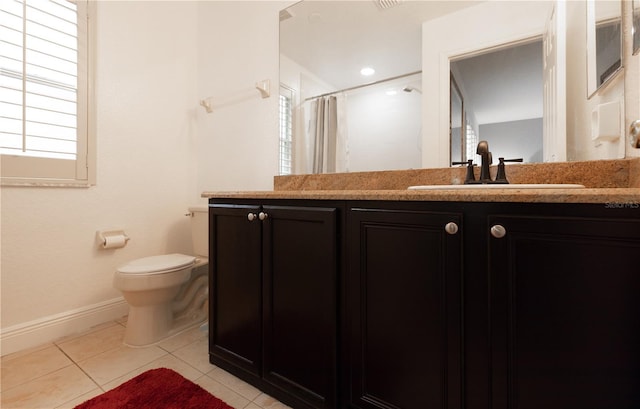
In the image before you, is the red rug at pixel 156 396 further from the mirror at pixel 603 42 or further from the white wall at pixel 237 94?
Result: the mirror at pixel 603 42

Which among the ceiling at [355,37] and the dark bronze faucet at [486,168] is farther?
the ceiling at [355,37]

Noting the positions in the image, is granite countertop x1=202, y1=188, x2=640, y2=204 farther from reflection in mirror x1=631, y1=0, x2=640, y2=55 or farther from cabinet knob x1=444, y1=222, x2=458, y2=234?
reflection in mirror x1=631, y1=0, x2=640, y2=55

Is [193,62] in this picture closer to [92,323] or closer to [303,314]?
[92,323]

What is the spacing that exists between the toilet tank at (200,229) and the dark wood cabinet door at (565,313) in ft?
5.84

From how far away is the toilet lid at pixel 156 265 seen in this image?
1.54 meters

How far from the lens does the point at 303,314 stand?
3.47ft

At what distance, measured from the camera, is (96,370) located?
1400 millimetres

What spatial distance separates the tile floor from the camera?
1200 millimetres

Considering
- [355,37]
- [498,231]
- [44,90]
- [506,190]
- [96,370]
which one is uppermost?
[355,37]

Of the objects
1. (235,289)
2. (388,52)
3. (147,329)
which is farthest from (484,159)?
(147,329)

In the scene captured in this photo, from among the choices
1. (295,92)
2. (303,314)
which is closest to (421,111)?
(295,92)

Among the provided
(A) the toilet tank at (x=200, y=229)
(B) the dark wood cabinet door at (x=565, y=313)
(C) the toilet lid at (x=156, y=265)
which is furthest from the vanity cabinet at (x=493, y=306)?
(A) the toilet tank at (x=200, y=229)

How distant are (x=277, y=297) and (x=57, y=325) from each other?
158 centimetres

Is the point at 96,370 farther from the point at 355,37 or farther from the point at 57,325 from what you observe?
the point at 355,37
